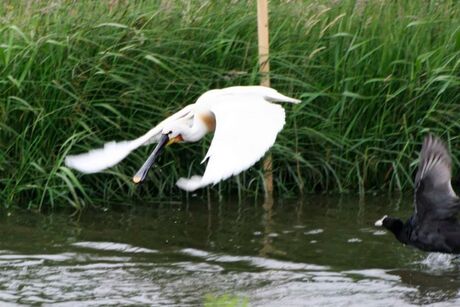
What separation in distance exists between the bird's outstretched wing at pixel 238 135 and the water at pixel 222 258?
0.76m

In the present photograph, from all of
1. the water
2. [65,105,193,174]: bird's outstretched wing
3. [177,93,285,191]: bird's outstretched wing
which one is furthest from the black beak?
the water

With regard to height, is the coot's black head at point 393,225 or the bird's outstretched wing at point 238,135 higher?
the bird's outstretched wing at point 238,135

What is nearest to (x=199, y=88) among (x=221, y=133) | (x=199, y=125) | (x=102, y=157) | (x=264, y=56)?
(x=264, y=56)

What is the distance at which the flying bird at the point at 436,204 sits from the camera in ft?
26.5

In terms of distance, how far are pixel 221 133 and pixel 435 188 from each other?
1.40 meters

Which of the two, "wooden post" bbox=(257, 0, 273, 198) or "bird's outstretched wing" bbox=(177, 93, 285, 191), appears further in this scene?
"wooden post" bbox=(257, 0, 273, 198)

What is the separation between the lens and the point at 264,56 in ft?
31.8

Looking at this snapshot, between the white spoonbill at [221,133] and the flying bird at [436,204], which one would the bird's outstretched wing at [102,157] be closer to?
the white spoonbill at [221,133]

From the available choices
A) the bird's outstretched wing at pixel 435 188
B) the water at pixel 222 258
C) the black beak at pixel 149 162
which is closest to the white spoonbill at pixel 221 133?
the black beak at pixel 149 162

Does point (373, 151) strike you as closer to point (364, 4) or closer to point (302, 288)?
point (364, 4)

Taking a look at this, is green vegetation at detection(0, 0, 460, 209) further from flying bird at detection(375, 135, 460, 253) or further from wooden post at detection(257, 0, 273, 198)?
flying bird at detection(375, 135, 460, 253)

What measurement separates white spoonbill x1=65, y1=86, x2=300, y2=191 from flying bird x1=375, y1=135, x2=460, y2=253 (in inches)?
37.1

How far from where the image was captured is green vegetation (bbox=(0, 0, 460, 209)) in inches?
375

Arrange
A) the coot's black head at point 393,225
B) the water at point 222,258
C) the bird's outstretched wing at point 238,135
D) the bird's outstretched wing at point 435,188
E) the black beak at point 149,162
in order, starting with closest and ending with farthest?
the bird's outstretched wing at point 238,135
the water at point 222,258
the black beak at point 149,162
the bird's outstretched wing at point 435,188
the coot's black head at point 393,225
